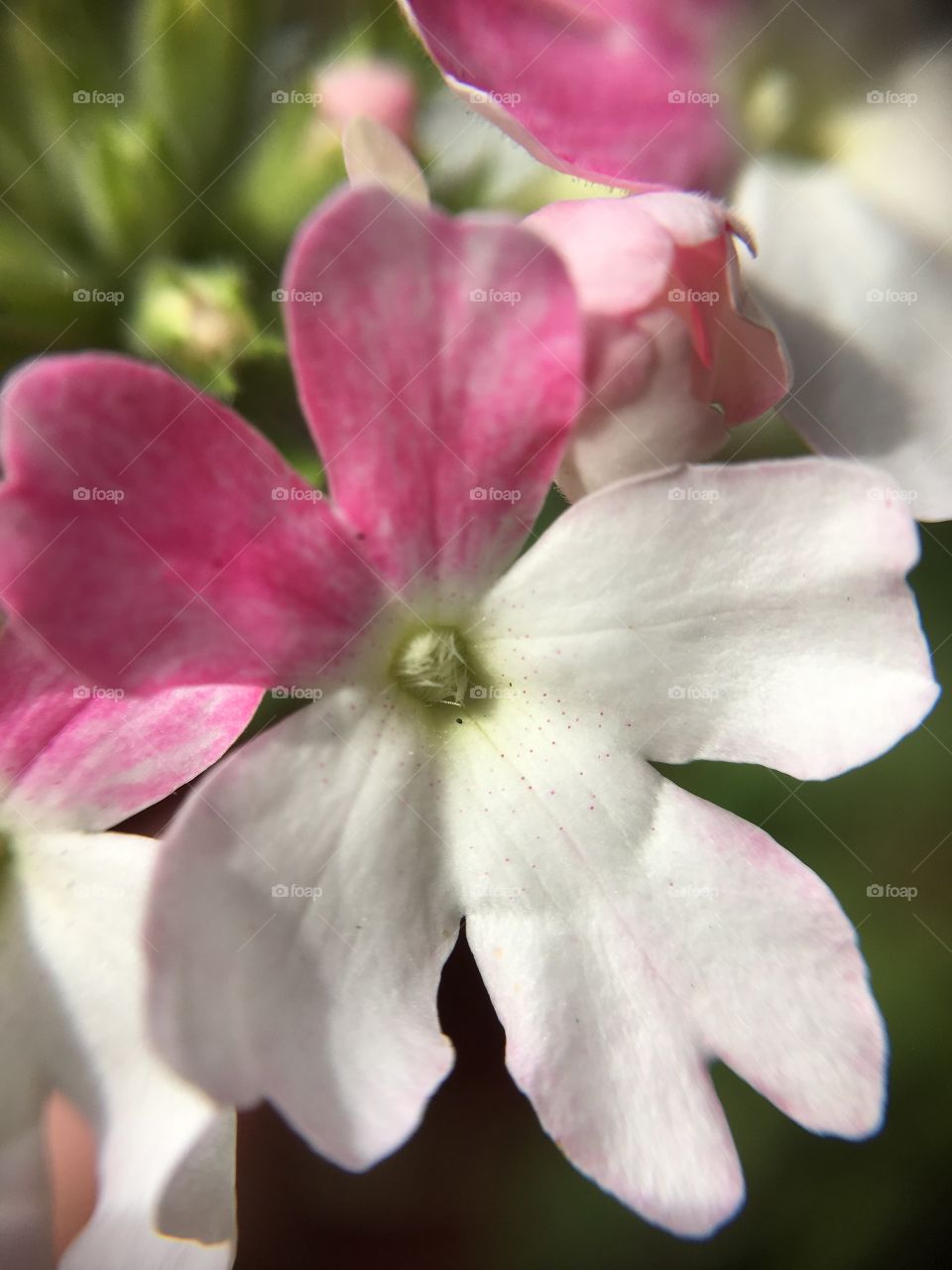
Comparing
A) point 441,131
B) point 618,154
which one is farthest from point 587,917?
point 441,131

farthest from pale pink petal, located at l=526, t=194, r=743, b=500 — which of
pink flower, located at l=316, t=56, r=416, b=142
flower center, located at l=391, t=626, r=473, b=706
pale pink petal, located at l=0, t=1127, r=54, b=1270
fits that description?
pale pink petal, located at l=0, t=1127, r=54, b=1270

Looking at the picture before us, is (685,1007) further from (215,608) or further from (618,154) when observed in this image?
(618,154)

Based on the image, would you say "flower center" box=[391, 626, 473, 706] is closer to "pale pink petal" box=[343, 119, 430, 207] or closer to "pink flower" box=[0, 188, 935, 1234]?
"pink flower" box=[0, 188, 935, 1234]

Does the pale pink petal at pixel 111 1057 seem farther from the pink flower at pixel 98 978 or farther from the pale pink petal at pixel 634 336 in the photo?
the pale pink petal at pixel 634 336

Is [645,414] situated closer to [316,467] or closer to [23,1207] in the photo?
[316,467]

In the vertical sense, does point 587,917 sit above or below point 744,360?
below

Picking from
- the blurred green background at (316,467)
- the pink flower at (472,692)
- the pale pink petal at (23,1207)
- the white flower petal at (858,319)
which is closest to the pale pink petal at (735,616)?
the pink flower at (472,692)

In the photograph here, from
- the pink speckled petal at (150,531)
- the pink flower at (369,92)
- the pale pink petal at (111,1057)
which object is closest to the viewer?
the pink speckled petal at (150,531)
